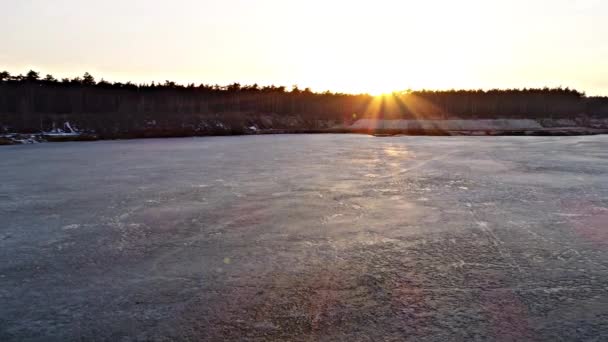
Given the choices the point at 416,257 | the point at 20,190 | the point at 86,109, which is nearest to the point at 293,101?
the point at 86,109

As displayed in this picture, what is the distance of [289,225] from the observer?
7484 mm

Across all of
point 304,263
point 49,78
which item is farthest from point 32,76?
point 304,263

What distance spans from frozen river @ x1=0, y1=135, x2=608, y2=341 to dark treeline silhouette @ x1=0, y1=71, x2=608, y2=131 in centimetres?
4638

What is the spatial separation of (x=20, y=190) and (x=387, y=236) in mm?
9986

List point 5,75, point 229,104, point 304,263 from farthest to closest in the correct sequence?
point 229,104 → point 5,75 → point 304,263

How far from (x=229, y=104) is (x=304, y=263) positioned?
77211mm

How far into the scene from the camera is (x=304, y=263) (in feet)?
17.9

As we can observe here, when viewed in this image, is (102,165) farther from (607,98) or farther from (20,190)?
(607,98)

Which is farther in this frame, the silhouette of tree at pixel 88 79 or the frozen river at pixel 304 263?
the silhouette of tree at pixel 88 79

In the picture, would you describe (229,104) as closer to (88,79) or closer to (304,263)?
(88,79)

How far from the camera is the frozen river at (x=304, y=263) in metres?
3.83

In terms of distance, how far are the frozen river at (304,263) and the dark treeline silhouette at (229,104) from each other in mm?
46380

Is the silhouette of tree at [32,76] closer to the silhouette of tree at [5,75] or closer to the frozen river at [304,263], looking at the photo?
the silhouette of tree at [5,75]

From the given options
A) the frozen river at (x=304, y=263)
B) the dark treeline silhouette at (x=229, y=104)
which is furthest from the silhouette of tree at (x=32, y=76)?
the frozen river at (x=304, y=263)
